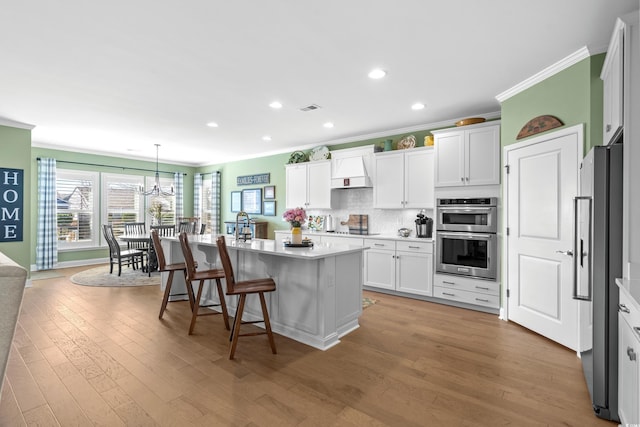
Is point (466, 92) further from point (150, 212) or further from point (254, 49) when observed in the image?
point (150, 212)

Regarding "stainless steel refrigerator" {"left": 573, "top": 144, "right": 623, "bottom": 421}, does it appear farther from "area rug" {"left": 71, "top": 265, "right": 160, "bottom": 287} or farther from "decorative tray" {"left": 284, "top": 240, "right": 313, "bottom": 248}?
"area rug" {"left": 71, "top": 265, "right": 160, "bottom": 287}

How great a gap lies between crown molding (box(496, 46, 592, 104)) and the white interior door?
0.60 meters

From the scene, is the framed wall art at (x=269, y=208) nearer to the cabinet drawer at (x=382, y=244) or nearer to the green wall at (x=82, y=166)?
the cabinet drawer at (x=382, y=244)

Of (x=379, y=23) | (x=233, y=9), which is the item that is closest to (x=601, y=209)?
(x=379, y=23)

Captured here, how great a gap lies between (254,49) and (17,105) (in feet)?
12.3

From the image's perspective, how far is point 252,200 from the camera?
7.76m

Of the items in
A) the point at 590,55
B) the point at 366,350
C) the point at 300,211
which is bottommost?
the point at 366,350

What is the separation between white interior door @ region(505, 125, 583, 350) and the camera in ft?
9.68

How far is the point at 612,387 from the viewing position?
190cm

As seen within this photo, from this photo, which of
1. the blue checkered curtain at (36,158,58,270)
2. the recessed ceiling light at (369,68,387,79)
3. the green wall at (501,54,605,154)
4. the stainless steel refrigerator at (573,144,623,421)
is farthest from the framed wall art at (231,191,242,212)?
the stainless steel refrigerator at (573,144,623,421)

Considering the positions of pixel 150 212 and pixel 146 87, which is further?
pixel 150 212

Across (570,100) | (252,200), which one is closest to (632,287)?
(570,100)

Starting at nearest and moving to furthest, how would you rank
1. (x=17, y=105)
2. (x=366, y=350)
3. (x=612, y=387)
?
(x=612, y=387) → (x=366, y=350) → (x=17, y=105)

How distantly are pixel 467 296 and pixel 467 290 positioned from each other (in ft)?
0.26
